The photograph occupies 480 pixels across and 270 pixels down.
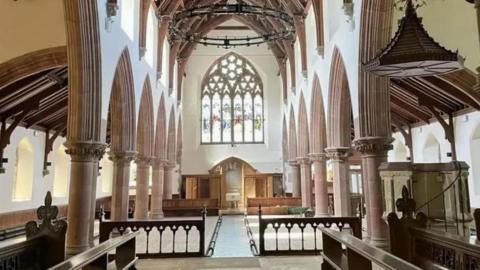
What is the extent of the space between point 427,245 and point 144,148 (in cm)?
1145

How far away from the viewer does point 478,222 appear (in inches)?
169

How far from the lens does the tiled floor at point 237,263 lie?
6.44 metres

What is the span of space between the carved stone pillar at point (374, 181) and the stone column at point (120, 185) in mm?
6506

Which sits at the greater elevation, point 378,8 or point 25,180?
point 378,8

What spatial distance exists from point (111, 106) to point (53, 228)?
7580mm

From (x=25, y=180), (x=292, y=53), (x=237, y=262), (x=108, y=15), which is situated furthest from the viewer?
(x=292, y=53)

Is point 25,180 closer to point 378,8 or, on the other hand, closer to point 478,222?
point 378,8

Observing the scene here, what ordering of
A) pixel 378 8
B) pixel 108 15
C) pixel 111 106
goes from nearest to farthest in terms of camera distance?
pixel 378 8 < pixel 108 15 < pixel 111 106

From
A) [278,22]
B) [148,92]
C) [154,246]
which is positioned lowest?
[154,246]

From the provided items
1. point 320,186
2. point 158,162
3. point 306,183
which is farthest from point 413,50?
point 158,162

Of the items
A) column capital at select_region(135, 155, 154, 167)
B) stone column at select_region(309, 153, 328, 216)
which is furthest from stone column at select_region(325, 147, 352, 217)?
column capital at select_region(135, 155, 154, 167)

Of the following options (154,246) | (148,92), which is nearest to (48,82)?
(148,92)

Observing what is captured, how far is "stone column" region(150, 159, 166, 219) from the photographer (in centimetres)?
1611

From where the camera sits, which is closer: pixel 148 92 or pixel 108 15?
pixel 108 15
